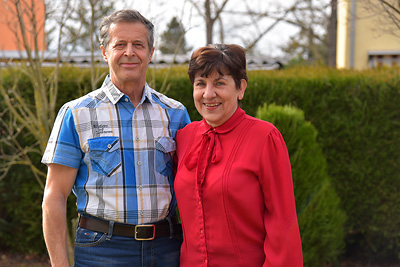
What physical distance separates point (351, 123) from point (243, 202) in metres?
3.83

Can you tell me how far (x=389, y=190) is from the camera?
18.1ft

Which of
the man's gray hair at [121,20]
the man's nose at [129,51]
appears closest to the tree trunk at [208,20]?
the man's gray hair at [121,20]

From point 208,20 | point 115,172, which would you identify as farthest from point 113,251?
point 208,20

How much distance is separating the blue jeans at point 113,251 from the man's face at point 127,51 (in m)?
0.76

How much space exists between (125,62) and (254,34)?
13725 millimetres

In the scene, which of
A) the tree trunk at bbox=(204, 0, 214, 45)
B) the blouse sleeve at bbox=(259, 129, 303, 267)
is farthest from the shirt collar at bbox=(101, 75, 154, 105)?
the tree trunk at bbox=(204, 0, 214, 45)

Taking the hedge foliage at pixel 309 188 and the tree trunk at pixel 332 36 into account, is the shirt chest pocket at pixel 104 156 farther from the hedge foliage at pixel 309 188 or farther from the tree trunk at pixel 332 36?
the tree trunk at pixel 332 36

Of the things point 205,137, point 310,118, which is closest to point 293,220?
point 205,137

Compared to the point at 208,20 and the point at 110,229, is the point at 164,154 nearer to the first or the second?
the point at 110,229

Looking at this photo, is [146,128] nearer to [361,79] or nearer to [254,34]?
[361,79]

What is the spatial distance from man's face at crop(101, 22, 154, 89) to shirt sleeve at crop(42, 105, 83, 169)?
31 cm

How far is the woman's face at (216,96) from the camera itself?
7.08 ft

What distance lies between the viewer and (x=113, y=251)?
2.17 m

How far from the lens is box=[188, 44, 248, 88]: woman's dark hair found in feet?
7.01
